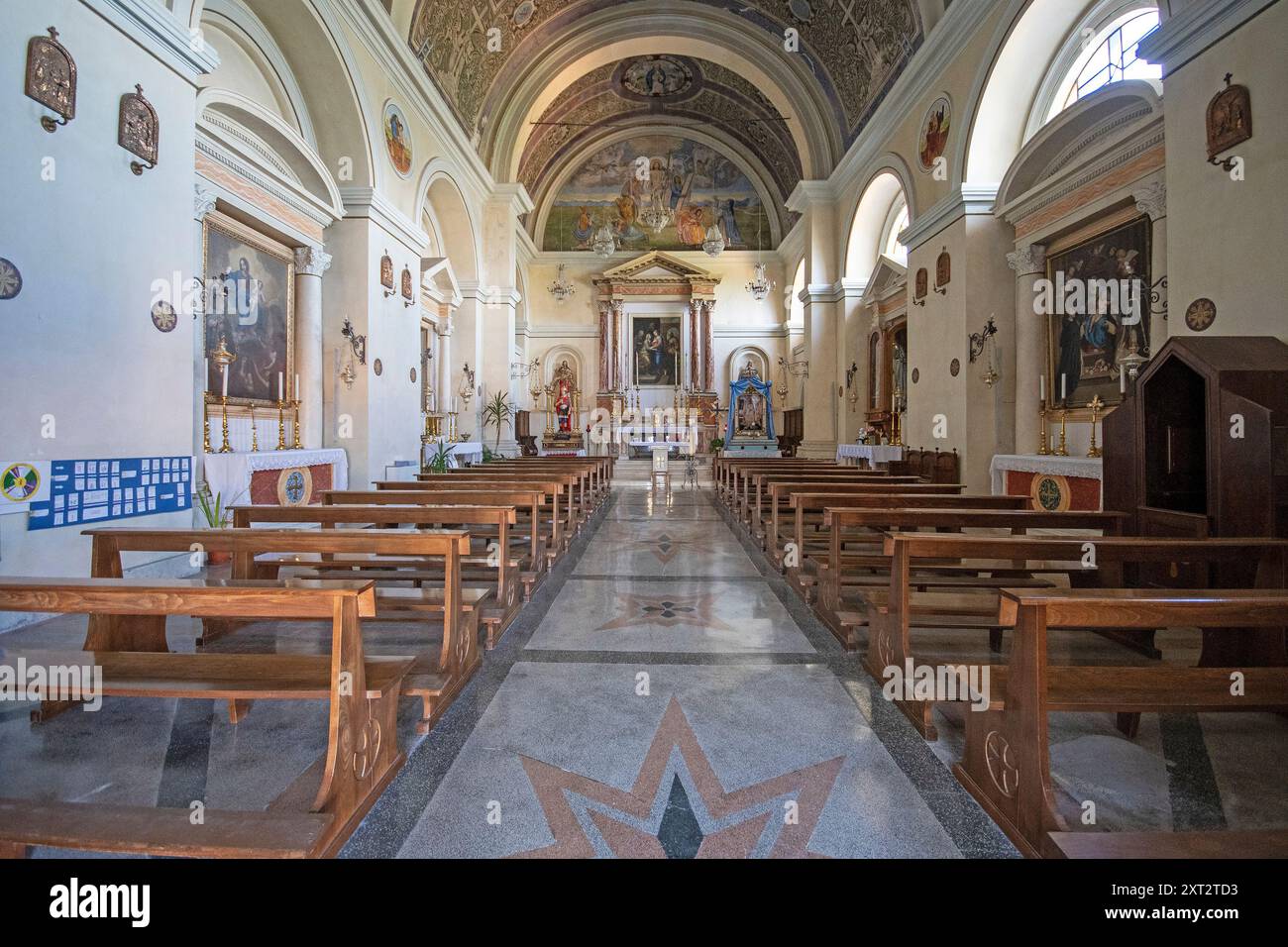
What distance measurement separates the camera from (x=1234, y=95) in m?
4.31

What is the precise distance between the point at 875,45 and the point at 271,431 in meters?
11.1

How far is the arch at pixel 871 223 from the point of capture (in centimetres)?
1223

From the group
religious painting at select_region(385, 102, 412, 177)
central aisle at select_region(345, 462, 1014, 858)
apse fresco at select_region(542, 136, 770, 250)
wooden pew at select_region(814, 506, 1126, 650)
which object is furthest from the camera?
apse fresco at select_region(542, 136, 770, 250)

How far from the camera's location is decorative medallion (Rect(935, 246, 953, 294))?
8891mm

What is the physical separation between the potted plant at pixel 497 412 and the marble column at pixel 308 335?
6189 millimetres

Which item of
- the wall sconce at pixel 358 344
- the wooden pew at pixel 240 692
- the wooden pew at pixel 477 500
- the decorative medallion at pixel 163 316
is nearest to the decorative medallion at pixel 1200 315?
the wooden pew at pixel 477 500

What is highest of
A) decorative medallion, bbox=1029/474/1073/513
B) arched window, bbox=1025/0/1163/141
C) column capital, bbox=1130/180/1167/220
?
arched window, bbox=1025/0/1163/141

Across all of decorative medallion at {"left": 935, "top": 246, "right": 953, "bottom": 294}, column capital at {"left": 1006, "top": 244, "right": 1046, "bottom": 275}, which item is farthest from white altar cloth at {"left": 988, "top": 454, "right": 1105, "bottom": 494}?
decorative medallion at {"left": 935, "top": 246, "right": 953, "bottom": 294}

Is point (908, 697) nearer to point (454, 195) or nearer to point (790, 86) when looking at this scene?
point (454, 195)

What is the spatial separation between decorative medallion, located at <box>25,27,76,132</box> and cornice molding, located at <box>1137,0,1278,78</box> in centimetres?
754

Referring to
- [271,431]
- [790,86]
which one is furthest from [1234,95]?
[790,86]

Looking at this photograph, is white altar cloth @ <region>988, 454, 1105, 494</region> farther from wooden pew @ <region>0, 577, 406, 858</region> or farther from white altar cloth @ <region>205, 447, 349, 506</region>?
white altar cloth @ <region>205, 447, 349, 506</region>
